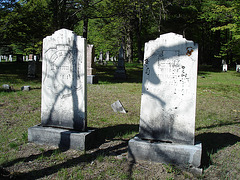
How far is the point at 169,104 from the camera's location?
139 inches

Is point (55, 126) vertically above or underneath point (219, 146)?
above

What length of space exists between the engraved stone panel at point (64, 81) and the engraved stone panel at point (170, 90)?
3.97ft

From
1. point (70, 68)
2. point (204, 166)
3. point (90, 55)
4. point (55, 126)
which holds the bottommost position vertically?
point (204, 166)

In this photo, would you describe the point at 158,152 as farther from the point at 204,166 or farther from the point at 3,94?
the point at 3,94

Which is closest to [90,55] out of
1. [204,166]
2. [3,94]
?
[3,94]

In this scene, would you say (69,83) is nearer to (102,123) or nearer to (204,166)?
(102,123)

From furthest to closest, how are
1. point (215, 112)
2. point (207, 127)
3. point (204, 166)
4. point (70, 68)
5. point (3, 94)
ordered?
point (3, 94), point (215, 112), point (207, 127), point (70, 68), point (204, 166)

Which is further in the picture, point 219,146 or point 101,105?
point 101,105

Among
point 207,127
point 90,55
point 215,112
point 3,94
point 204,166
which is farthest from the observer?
point 90,55

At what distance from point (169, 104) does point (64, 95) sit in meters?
2.02

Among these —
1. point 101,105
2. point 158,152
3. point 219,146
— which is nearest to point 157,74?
point 158,152

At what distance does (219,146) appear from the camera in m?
4.12

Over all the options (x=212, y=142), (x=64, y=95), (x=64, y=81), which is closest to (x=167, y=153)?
(x=212, y=142)

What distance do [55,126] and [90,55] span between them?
810 centimetres
